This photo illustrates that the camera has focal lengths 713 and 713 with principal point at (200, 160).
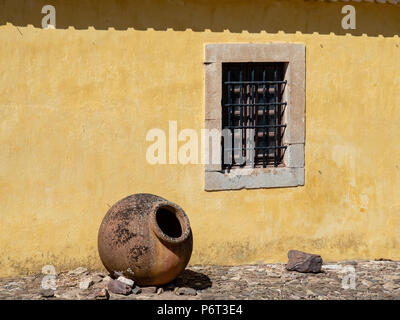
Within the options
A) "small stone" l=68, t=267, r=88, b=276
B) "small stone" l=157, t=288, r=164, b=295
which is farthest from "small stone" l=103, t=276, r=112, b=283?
"small stone" l=157, t=288, r=164, b=295

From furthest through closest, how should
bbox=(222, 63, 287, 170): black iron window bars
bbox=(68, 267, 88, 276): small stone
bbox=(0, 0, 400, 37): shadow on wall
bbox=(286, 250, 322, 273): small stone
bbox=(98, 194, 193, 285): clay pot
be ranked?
bbox=(222, 63, 287, 170): black iron window bars
bbox=(286, 250, 322, 273): small stone
bbox=(68, 267, 88, 276): small stone
bbox=(0, 0, 400, 37): shadow on wall
bbox=(98, 194, 193, 285): clay pot

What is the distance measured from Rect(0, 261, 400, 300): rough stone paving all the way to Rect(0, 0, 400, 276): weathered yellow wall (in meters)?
0.25

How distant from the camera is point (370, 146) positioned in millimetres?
9625

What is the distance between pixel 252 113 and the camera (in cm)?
936

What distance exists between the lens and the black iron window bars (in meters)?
9.24

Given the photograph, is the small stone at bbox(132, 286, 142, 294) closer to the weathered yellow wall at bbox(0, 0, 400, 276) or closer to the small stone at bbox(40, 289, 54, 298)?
the small stone at bbox(40, 289, 54, 298)

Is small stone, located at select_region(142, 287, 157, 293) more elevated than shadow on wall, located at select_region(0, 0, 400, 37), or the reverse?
shadow on wall, located at select_region(0, 0, 400, 37)

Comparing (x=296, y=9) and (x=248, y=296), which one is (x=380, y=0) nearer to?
(x=296, y=9)

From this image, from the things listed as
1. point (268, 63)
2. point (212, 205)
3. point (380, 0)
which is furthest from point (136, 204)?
point (380, 0)

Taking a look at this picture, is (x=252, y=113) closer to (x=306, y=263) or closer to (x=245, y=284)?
(x=306, y=263)

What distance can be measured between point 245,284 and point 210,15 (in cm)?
335

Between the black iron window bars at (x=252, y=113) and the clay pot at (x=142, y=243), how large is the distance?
167 centimetres

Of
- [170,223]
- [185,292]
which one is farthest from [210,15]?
[185,292]

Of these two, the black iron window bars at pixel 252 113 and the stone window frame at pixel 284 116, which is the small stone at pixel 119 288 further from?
the black iron window bars at pixel 252 113
